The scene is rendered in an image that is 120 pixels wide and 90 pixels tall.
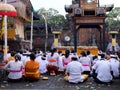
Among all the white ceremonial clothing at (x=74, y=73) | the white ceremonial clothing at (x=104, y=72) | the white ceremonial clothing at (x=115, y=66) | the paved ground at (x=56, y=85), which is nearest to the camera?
the paved ground at (x=56, y=85)

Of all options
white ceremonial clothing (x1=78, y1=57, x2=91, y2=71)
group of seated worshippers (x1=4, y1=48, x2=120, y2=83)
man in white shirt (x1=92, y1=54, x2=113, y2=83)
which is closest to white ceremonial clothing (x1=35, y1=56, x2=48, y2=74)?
white ceremonial clothing (x1=78, y1=57, x2=91, y2=71)

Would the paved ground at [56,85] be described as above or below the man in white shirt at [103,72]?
below

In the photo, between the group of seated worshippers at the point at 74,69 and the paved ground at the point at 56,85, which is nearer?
the paved ground at the point at 56,85

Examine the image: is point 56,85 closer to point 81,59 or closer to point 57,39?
point 81,59

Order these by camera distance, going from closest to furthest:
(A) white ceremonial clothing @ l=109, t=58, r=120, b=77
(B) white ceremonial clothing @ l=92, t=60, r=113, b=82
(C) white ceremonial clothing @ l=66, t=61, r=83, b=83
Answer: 1. (B) white ceremonial clothing @ l=92, t=60, r=113, b=82
2. (C) white ceremonial clothing @ l=66, t=61, r=83, b=83
3. (A) white ceremonial clothing @ l=109, t=58, r=120, b=77

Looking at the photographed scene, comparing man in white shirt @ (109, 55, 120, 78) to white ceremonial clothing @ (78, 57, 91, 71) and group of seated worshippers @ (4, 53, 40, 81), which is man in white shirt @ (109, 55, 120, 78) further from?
group of seated worshippers @ (4, 53, 40, 81)

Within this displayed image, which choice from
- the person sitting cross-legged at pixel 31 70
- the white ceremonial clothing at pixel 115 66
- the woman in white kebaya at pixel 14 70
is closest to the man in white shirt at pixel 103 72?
the white ceremonial clothing at pixel 115 66

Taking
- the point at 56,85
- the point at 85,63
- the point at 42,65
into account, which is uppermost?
the point at 85,63

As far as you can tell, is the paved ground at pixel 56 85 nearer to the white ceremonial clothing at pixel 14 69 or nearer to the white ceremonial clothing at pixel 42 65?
the white ceremonial clothing at pixel 14 69

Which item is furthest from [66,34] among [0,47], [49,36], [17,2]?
[0,47]

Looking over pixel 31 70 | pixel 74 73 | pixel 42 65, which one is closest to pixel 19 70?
pixel 31 70

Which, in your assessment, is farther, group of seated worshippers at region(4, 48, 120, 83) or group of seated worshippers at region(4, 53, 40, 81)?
group of seated worshippers at region(4, 53, 40, 81)

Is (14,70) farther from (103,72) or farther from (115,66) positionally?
(115,66)

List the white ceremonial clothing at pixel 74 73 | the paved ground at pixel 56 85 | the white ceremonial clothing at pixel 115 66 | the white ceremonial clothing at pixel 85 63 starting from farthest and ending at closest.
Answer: the white ceremonial clothing at pixel 85 63
the white ceremonial clothing at pixel 115 66
the white ceremonial clothing at pixel 74 73
the paved ground at pixel 56 85
